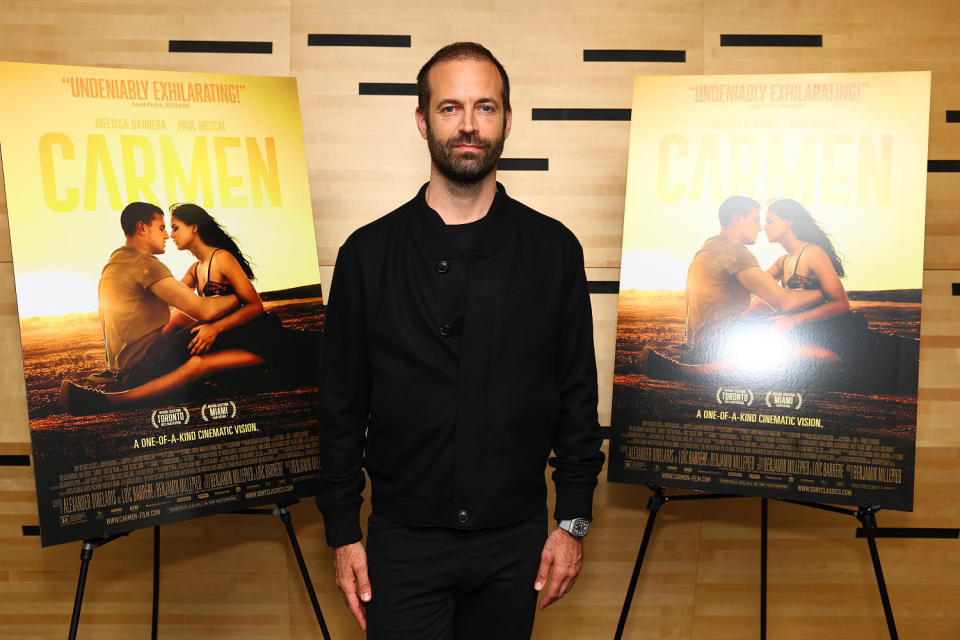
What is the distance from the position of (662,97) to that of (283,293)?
4.04 feet

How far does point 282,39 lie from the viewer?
2.30 m

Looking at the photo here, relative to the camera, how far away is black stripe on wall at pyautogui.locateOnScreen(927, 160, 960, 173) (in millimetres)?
2361

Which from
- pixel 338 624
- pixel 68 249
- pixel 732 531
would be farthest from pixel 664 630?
pixel 68 249

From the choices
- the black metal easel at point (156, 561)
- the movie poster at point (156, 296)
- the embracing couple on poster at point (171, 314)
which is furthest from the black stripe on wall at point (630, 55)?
the black metal easel at point (156, 561)

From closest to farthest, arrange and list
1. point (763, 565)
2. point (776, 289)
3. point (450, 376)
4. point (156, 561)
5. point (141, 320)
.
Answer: point (450, 376) → point (141, 320) → point (776, 289) → point (156, 561) → point (763, 565)

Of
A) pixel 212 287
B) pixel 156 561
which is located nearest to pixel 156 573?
pixel 156 561

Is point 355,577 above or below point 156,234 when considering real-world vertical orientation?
below

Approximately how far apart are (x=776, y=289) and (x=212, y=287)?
5.09 feet

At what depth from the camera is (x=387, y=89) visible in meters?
2.32

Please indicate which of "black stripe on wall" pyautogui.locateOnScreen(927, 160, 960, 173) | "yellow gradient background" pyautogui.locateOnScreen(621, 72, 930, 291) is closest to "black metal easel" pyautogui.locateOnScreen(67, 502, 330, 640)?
"yellow gradient background" pyautogui.locateOnScreen(621, 72, 930, 291)

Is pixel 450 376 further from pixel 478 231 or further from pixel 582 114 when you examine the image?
pixel 582 114

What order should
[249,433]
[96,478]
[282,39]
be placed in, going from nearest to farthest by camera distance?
[96,478] < [249,433] < [282,39]

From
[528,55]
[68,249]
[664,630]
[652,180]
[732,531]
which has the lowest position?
[664,630]

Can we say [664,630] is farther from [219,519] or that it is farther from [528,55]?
[528,55]
